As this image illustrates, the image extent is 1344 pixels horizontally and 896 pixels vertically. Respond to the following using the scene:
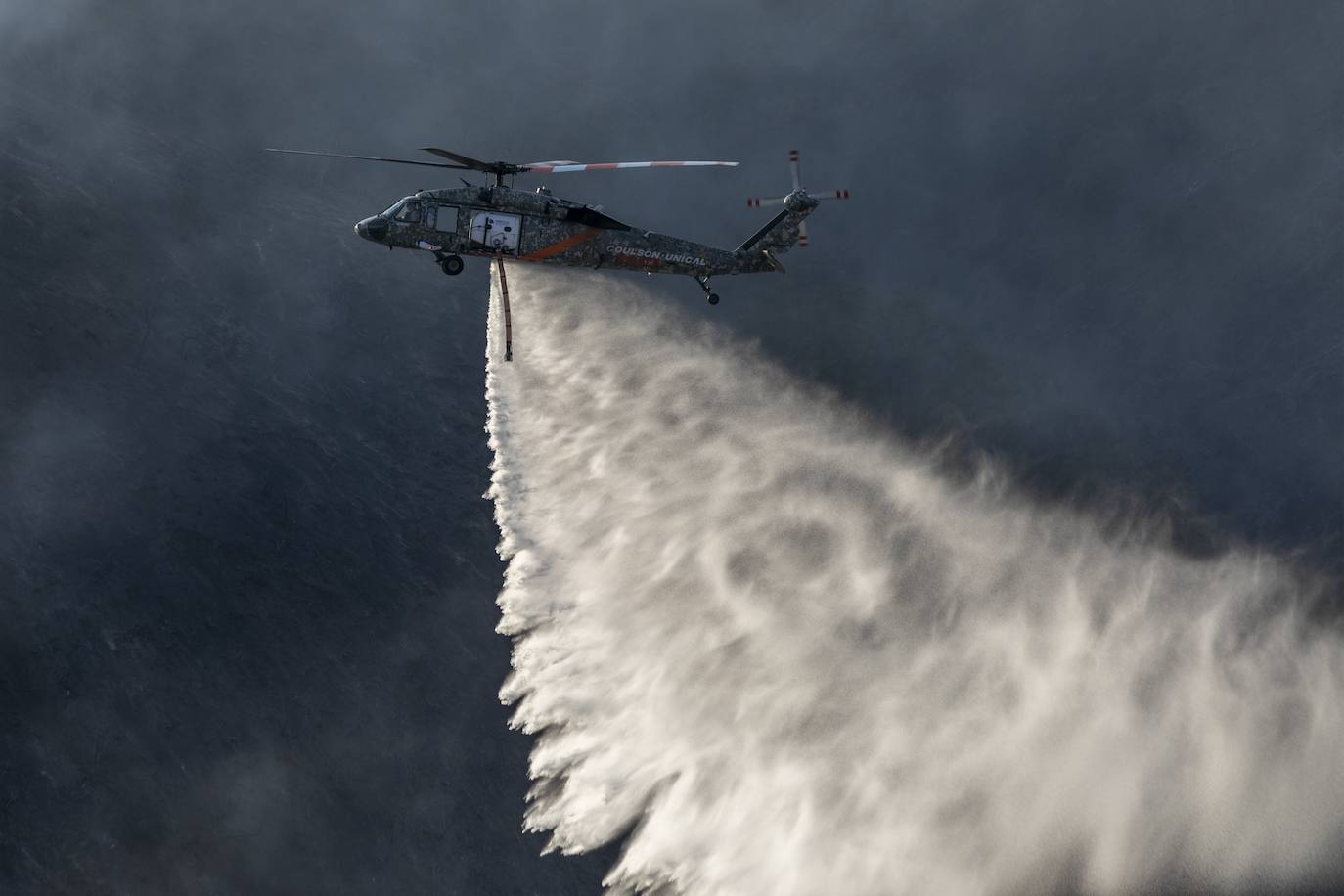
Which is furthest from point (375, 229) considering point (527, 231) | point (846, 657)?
point (846, 657)

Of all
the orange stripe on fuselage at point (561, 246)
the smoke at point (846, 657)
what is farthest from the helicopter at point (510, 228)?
the smoke at point (846, 657)

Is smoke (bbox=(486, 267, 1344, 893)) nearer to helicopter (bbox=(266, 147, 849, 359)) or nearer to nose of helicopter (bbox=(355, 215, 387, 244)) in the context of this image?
helicopter (bbox=(266, 147, 849, 359))

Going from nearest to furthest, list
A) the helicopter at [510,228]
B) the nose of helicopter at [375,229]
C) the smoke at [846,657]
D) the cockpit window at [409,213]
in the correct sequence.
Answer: the helicopter at [510,228]
the cockpit window at [409,213]
the nose of helicopter at [375,229]
the smoke at [846,657]

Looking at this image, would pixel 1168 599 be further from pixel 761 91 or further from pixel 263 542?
pixel 263 542

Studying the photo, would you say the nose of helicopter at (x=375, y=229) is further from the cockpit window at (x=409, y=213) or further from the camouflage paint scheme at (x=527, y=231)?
the cockpit window at (x=409, y=213)

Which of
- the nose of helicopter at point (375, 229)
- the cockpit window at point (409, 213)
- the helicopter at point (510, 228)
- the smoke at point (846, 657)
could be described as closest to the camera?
the helicopter at point (510, 228)

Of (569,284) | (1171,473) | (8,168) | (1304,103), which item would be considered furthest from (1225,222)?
Answer: (8,168)
